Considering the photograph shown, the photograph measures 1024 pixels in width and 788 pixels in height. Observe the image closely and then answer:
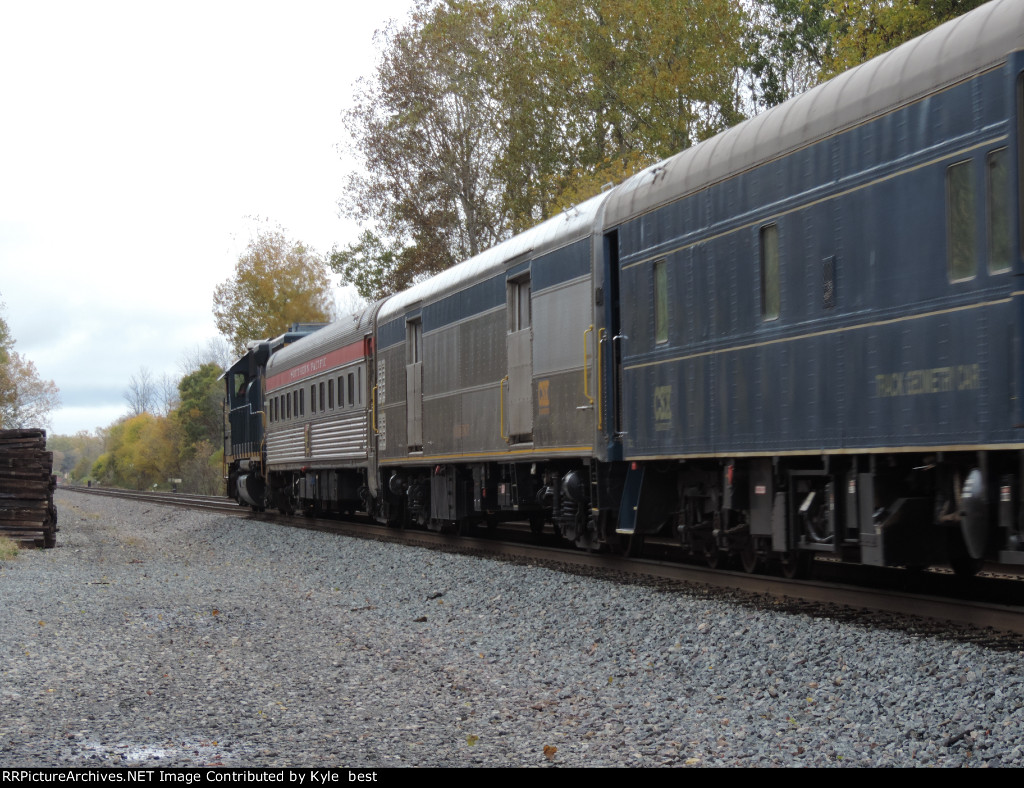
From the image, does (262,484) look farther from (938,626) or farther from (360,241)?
(938,626)

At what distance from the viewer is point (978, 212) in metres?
6.91

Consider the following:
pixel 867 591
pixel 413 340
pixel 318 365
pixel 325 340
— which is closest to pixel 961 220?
pixel 867 591

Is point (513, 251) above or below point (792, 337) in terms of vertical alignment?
above

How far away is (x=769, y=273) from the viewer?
926 centimetres

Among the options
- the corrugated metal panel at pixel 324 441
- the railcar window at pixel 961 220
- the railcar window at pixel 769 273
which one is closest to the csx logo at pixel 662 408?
the railcar window at pixel 769 273

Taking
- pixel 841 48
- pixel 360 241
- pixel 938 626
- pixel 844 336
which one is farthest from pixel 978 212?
pixel 360 241

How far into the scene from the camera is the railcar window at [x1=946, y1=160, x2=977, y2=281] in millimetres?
6996

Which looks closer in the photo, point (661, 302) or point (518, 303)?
point (661, 302)

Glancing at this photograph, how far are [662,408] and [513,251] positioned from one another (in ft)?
14.3

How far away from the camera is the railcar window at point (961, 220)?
23.0 feet

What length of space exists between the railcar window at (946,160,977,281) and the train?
0.05 feet

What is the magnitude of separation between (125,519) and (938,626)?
95.4ft

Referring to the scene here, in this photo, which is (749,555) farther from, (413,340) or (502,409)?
(413,340)

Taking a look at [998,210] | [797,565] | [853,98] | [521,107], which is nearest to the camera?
[998,210]
